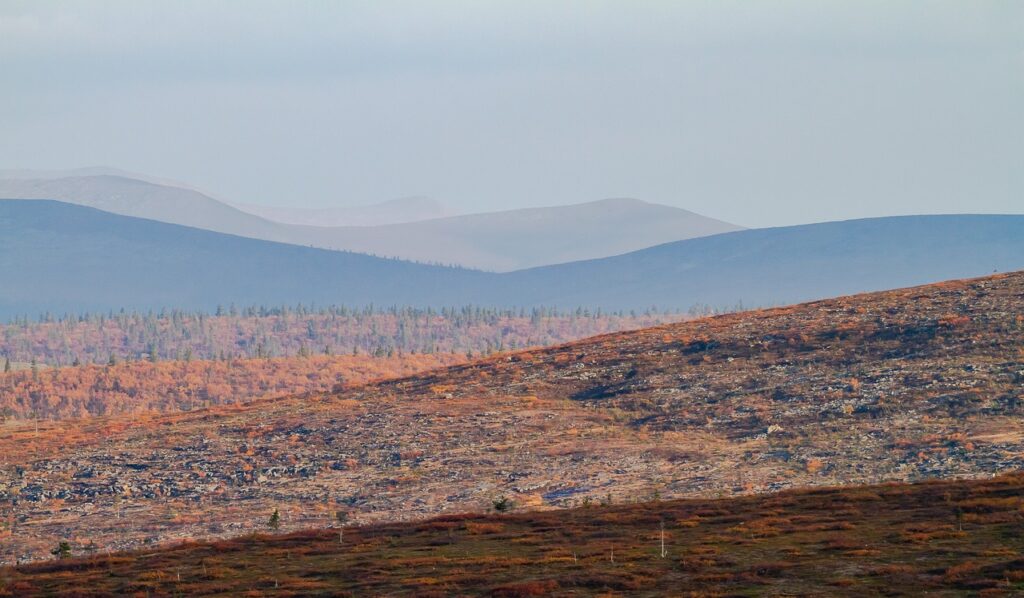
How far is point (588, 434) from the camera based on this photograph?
9719 centimetres

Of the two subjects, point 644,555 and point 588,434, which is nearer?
point 644,555

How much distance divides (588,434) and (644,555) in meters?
46.2

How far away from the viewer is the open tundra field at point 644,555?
147 ft

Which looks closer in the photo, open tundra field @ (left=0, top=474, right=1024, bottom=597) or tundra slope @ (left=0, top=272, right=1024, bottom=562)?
open tundra field @ (left=0, top=474, right=1024, bottom=597)

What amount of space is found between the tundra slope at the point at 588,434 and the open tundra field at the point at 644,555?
15.8 metres

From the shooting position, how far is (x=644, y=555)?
51000mm

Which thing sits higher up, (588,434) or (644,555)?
(588,434)

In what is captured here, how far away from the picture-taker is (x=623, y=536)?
56312 mm

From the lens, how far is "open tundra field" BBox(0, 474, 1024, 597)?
44750 mm

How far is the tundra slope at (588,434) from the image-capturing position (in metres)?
82.1

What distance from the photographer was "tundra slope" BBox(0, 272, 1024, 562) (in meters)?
82.1

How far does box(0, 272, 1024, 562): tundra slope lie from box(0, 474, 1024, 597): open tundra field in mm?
15828

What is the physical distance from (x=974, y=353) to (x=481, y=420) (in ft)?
109

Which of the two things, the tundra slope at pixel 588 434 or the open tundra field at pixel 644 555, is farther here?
the tundra slope at pixel 588 434
